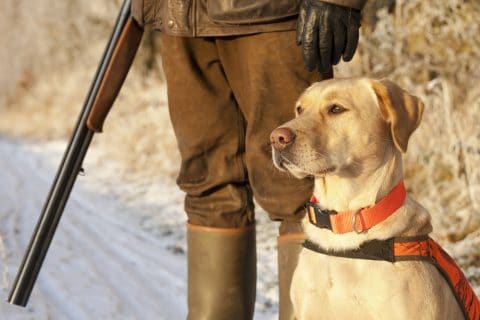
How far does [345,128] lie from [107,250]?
3115 millimetres

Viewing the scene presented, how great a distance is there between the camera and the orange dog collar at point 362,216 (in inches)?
94.6

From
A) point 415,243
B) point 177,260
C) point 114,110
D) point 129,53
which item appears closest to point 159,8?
point 129,53

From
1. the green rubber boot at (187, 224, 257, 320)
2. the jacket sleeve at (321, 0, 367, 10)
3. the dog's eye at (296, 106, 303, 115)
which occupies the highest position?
the jacket sleeve at (321, 0, 367, 10)

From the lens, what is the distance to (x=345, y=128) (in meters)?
2.55

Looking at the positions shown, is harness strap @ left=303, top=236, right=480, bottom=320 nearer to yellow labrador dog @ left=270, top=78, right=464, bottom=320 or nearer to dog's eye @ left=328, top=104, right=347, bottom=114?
yellow labrador dog @ left=270, top=78, right=464, bottom=320

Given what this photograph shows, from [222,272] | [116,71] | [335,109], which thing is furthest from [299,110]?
[116,71]

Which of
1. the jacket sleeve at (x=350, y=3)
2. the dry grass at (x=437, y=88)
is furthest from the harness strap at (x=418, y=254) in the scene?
the dry grass at (x=437, y=88)

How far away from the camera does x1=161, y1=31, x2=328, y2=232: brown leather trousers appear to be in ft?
8.41

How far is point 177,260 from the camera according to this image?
17.1ft

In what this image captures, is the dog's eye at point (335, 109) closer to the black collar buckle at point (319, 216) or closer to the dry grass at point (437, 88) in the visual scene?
the black collar buckle at point (319, 216)

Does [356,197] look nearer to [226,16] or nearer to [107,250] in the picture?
[226,16]

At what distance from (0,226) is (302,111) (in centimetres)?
357

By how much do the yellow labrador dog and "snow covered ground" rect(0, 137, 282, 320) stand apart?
163cm

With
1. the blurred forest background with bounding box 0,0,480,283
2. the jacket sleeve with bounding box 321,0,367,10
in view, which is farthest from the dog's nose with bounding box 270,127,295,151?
the blurred forest background with bounding box 0,0,480,283
